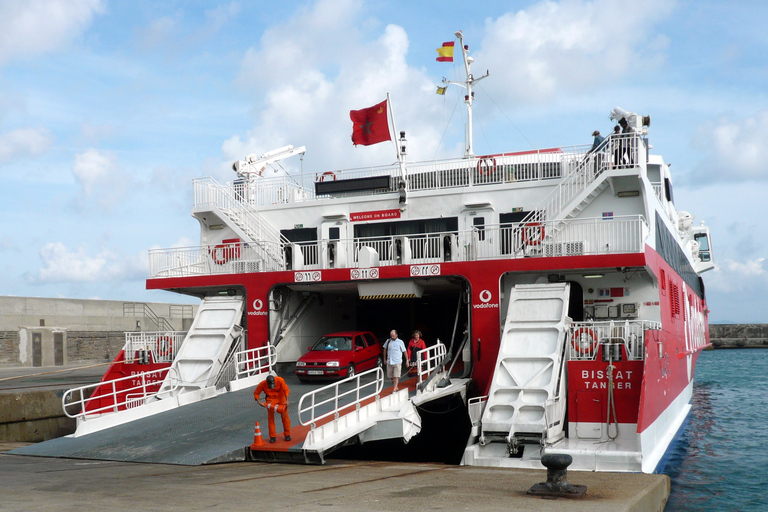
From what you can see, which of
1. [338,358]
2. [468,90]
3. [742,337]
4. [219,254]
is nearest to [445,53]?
[468,90]

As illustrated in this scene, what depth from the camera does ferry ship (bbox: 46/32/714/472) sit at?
14.6 metres

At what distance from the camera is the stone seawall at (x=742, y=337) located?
267 feet

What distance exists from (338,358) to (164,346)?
5.36 m

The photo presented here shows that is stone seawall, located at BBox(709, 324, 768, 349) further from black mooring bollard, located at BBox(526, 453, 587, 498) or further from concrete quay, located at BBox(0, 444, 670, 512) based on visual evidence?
black mooring bollard, located at BBox(526, 453, 587, 498)

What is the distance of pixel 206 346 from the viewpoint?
19.4 meters

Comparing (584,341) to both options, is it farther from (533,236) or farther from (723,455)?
(723,455)

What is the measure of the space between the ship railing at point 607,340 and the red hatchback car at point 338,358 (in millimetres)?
5241

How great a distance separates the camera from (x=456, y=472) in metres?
12.1

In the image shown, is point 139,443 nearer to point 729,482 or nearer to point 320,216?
point 320,216

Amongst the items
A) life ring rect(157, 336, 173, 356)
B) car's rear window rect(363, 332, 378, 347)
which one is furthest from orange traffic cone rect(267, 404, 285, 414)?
life ring rect(157, 336, 173, 356)

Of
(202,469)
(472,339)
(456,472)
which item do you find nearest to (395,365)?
(472,339)

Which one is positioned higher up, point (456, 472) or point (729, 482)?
point (456, 472)

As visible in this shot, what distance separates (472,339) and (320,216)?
724 centimetres

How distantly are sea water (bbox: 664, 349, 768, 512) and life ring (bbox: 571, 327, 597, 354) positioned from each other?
131 inches
